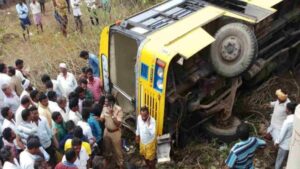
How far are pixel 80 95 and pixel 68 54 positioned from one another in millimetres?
3102

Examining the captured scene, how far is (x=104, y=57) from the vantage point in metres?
6.42

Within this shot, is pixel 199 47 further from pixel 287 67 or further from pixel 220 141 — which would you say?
pixel 287 67

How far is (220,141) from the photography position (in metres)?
6.20

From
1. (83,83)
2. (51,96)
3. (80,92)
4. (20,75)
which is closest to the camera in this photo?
(51,96)

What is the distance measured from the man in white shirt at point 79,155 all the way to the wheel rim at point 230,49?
7.50 feet

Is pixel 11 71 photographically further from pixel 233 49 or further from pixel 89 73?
pixel 233 49

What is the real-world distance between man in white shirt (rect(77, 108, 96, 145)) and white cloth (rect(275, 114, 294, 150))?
Result: 236cm

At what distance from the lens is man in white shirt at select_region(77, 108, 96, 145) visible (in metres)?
5.24

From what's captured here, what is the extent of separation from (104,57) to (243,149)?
2721 millimetres

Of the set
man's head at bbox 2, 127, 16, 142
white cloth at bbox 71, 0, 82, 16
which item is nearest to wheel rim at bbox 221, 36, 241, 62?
man's head at bbox 2, 127, 16, 142

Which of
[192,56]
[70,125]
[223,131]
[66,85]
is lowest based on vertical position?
[223,131]

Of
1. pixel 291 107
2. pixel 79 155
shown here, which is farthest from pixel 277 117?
pixel 79 155

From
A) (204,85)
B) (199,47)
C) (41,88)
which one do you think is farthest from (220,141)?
(41,88)

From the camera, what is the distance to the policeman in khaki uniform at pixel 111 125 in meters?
5.58
